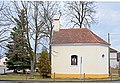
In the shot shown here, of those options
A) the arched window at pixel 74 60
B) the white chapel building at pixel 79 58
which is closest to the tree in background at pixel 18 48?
the white chapel building at pixel 79 58

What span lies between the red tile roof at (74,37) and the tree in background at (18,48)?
378 centimetres

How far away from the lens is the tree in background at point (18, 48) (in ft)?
102

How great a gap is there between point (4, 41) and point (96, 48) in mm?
9482

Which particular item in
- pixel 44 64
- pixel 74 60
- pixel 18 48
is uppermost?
pixel 18 48

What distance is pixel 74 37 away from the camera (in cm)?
2975

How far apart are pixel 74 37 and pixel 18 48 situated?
290 inches

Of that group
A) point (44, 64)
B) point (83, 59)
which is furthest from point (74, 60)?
point (44, 64)

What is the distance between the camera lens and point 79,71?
28484 millimetres

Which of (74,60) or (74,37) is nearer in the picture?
(74,60)

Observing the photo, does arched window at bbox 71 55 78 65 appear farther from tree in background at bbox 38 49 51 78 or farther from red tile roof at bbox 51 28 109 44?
tree in background at bbox 38 49 51 78

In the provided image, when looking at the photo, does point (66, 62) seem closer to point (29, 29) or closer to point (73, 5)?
point (29, 29)

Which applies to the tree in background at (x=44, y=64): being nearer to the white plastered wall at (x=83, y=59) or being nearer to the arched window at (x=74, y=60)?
the white plastered wall at (x=83, y=59)

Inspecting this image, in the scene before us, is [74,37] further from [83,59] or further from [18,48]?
[18,48]

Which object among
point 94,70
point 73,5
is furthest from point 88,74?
point 73,5
